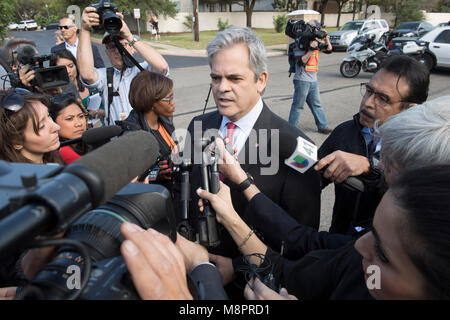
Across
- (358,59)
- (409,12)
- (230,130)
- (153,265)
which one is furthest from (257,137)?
(409,12)

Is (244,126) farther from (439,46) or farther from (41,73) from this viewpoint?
(439,46)

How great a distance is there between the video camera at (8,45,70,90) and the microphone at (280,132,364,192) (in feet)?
8.41

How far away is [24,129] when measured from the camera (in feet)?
6.23

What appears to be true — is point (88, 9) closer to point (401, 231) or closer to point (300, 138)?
point (300, 138)

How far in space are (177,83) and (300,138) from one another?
8872 millimetres

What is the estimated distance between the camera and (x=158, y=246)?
728 mm

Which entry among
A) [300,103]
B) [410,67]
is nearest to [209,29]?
[300,103]

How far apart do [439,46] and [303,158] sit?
1210 centimetres

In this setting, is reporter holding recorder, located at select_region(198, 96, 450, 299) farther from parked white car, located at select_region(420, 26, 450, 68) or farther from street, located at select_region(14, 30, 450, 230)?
parked white car, located at select_region(420, 26, 450, 68)

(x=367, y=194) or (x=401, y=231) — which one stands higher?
(x=401, y=231)

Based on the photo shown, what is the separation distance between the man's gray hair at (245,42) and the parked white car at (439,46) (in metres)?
11.8

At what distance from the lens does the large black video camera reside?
9.01 ft
